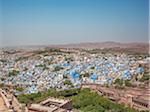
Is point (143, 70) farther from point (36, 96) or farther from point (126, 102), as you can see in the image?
point (36, 96)

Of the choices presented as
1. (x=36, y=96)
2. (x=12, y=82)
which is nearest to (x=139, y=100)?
(x=36, y=96)

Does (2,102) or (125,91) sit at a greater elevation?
(2,102)

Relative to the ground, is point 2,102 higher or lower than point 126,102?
higher

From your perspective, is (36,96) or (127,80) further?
(127,80)

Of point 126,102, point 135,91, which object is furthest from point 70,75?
point 126,102

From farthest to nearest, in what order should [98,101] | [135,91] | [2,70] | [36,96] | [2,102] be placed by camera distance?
[2,70]
[135,91]
[36,96]
[98,101]
[2,102]

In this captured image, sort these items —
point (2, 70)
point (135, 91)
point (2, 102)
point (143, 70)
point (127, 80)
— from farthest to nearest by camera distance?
point (2, 70), point (143, 70), point (127, 80), point (135, 91), point (2, 102)

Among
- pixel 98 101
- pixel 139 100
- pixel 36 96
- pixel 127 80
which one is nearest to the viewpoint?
pixel 98 101

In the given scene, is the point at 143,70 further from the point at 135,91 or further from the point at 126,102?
the point at 126,102

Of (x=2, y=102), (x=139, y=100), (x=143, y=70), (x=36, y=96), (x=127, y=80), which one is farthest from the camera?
(x=143, y=70)
